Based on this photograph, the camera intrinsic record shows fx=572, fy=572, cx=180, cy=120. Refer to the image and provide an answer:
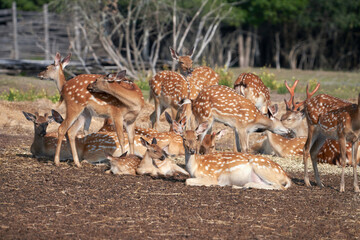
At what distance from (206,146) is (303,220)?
11.0 feet

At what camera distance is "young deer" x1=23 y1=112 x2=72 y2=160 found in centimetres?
831

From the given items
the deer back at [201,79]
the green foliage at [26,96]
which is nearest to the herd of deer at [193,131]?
the deer back at [201,79]

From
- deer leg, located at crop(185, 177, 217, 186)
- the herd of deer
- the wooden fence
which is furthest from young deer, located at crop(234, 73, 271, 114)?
the wooden fence

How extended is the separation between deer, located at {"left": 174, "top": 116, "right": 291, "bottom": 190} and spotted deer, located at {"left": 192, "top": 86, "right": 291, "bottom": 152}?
A: 149 centimetres

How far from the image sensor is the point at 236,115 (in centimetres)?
847

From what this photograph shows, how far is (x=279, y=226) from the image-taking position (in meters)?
5.20

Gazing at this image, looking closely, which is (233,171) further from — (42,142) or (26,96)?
(26,96)

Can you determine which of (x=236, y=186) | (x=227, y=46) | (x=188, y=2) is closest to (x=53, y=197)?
(x=236, y=186)

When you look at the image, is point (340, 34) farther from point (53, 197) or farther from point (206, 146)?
point (53, 197)

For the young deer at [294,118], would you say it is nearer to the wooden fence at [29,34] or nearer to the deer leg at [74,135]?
the deer leg at [74,135]

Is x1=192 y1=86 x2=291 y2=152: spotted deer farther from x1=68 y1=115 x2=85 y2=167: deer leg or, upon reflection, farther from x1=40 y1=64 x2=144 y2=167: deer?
x1=68 y1=115 x2=85 y2=167: deer leg

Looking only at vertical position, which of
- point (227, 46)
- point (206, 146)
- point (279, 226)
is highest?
point (279, 226)

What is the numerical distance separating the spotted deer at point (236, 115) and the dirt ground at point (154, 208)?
1.14 meters

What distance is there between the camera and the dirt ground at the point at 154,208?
4.94m
